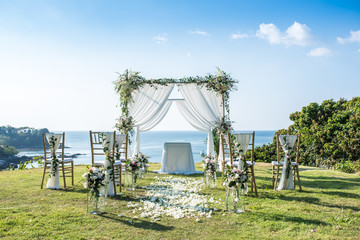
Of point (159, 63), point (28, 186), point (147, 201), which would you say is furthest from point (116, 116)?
point (147, 201)

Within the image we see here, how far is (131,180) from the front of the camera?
5.88 meters

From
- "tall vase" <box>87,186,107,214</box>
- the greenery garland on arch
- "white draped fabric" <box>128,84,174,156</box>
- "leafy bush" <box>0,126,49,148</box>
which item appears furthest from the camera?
"leafy bush" <box>0,126,49,148</box>

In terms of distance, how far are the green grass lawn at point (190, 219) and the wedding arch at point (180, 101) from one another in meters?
3.67

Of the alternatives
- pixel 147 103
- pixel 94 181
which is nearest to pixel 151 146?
pixel 147 103

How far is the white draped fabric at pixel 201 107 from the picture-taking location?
873 cm

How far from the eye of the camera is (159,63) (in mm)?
8531

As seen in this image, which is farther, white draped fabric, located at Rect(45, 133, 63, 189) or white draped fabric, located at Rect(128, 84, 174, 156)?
white draped fabric, located at Rect(128, 84, 174, 156)

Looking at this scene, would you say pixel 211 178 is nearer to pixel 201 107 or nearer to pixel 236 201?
pixel 236 201

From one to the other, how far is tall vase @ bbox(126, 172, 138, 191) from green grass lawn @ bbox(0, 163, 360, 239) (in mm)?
328

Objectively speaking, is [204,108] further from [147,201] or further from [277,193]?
[147,201]

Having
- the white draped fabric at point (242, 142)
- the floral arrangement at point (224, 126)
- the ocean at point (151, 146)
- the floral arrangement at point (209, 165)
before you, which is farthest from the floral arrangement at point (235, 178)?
the floral arrangement at point (224, 126)

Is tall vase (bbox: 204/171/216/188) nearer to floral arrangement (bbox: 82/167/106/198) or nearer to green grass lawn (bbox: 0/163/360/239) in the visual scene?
green grass lawn (bbox: 0/163/360/239)

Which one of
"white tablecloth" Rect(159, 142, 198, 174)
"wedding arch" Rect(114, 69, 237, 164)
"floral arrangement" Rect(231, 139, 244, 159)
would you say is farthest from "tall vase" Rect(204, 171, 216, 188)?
"wedding arch" Rect(114, 69, 237, 164)

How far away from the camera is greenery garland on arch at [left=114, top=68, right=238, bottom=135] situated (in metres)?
8.27
